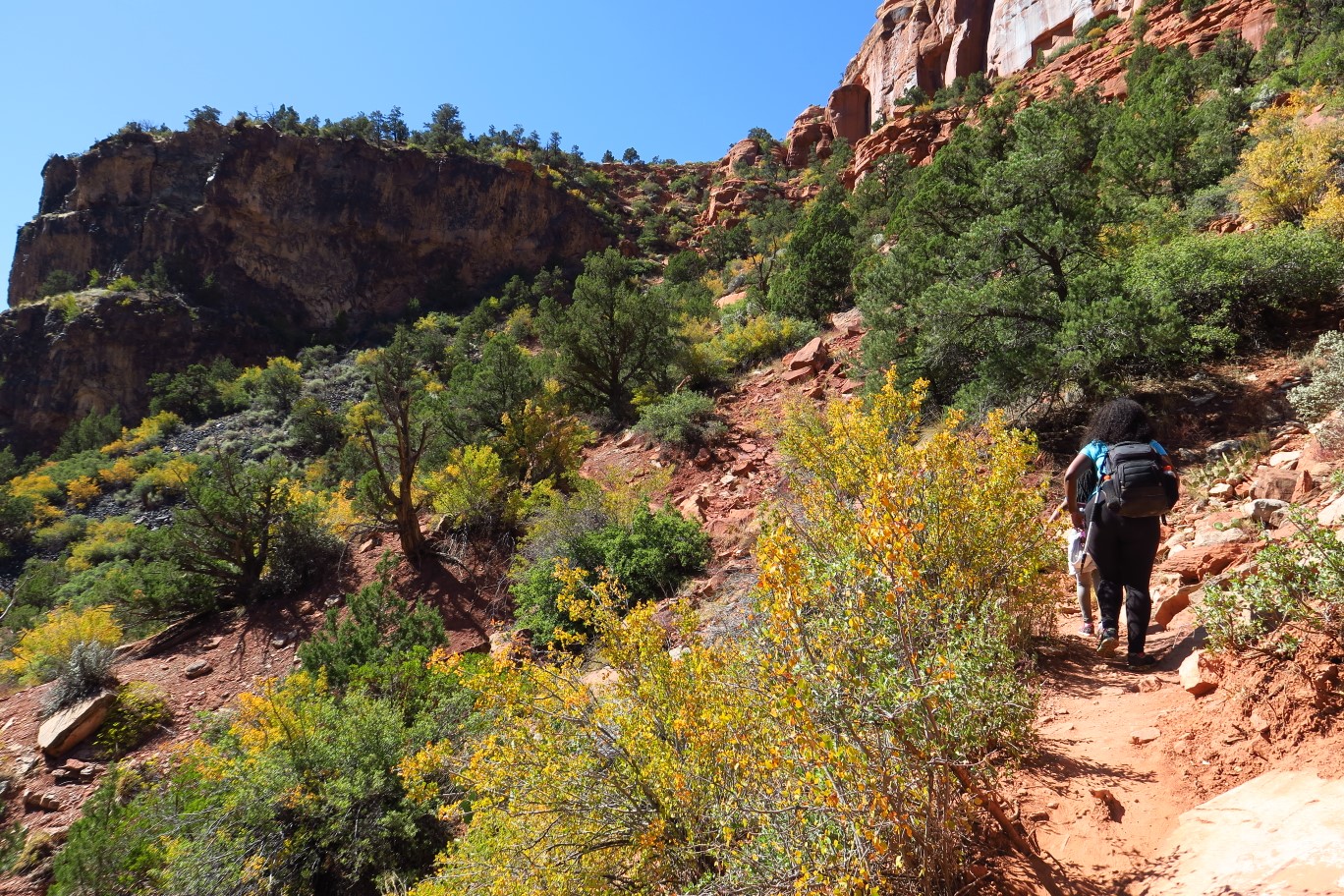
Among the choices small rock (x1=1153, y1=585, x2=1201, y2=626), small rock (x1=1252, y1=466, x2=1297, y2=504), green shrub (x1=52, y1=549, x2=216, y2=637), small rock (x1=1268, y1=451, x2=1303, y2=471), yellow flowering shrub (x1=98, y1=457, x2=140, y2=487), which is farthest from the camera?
yellow flowering shrub (x1=98, y1=457, x2=140, y2=487)

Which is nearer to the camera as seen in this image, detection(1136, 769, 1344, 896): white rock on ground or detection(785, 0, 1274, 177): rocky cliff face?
detection(1136, 769, 1344, 896): white rock on ground

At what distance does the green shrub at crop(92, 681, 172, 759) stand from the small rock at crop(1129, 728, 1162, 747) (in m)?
10.1

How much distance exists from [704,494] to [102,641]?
975 cm

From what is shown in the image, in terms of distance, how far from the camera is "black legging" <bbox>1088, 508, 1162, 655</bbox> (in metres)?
3.14

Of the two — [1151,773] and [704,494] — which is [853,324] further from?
[1151,773]

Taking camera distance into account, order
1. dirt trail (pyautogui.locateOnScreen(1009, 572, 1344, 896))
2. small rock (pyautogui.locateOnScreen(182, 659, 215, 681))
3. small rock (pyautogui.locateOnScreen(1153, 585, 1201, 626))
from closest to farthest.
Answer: dirt trail (pyautogui.locateOnScreen(1009, 572, 1344, 896)) < small rock (pyautogui.locateOnScreen(1153, 585, 1201, 626)) < small rock (pyautogui.locateOnScreen(182, 659, 215, 681))

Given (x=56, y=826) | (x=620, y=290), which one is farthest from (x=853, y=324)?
(x=56, y=826)

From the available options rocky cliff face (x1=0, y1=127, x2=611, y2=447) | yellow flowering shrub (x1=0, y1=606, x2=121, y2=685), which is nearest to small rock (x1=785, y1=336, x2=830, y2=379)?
yellow flowering shrub (x1=0, y1=606, x2=121, y2=685)

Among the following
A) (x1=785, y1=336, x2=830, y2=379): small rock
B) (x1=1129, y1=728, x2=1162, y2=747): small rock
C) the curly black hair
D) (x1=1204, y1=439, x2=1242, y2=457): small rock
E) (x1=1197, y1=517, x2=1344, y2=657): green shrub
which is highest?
(x1=785, y1=336, x2=830, y2=379): small rock

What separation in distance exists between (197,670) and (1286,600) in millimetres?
11821

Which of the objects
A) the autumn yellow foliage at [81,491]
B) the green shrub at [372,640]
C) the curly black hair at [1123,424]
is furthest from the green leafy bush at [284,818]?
the autumn yellow foliage at [81,491]

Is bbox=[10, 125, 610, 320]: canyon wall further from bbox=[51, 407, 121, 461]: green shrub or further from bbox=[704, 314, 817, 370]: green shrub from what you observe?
bbox=[704, 314, 817, 370]: green shrub

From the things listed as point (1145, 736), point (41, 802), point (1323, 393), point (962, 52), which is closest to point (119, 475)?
point (41, 802)

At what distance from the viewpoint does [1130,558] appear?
10.4ft
